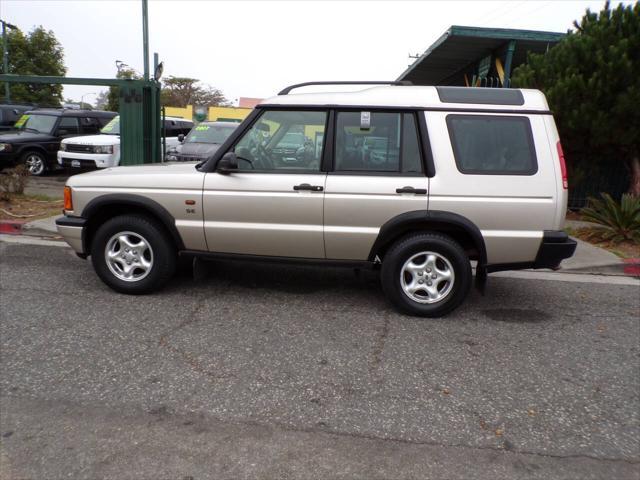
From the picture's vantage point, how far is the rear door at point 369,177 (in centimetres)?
448

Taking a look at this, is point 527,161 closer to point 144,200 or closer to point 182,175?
point 182,175

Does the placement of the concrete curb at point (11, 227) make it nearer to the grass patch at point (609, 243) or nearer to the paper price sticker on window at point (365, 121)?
the paper price sticker on window at point (365, 121)

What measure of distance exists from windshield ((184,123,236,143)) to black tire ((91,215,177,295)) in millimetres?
7607

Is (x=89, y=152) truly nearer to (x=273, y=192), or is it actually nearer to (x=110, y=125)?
(x=110, y=125)

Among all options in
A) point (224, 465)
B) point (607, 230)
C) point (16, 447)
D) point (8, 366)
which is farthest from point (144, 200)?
point (607, 230)

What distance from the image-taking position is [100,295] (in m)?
5.05

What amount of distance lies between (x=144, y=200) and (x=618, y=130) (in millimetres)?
7731

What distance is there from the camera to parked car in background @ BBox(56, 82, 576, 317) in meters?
4.45

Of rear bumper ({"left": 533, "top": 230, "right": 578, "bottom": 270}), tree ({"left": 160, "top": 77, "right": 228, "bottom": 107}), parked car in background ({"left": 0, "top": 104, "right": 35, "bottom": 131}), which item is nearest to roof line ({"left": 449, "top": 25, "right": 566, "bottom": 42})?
rear bumper ({"left": 533, "top": 230, "right": 578, "bottom": 270})

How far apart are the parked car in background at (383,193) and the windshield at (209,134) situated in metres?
7.59

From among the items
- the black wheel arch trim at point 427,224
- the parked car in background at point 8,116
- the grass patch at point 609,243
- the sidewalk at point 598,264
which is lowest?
the sidewalk at point 598,264

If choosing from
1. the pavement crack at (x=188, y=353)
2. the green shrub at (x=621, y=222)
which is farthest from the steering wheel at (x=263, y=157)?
the green shrub at (x=621, y=222)

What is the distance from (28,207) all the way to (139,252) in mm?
5444

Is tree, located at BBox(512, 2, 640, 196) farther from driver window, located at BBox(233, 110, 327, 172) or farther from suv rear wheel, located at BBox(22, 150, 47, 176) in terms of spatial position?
suv rear wheel, located at BBox(22, 150, 47, 176)
